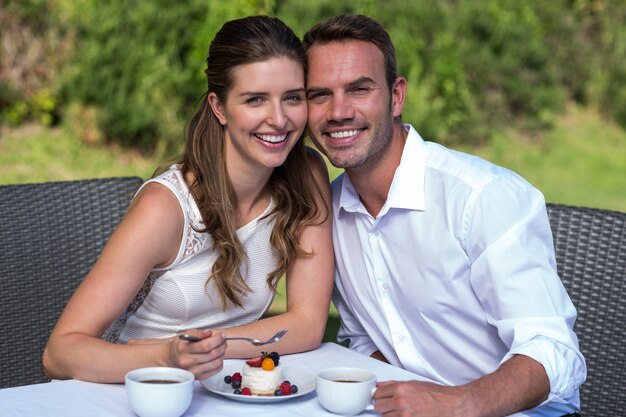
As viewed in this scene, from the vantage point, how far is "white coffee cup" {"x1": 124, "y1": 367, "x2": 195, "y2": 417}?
6.41 ft

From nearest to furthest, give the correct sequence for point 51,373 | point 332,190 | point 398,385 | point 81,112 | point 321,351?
point 398,385
point 51,373
point 321,351
point 332,190
point 81,112

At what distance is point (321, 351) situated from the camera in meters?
2.68

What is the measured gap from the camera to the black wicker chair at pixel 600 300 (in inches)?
118

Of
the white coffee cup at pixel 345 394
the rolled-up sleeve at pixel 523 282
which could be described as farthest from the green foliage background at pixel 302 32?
the white coffee cup at pixel 345 394

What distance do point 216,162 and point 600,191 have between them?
6629mm

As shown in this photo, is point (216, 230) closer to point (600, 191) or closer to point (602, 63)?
point (600, 191)

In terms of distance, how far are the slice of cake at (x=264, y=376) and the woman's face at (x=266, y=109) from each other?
2.50ft

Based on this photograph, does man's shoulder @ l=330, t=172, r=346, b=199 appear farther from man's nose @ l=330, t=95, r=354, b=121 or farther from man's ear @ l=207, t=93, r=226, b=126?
man's ear @ l=207, t=93, r=226, b=126

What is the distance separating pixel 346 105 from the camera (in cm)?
286

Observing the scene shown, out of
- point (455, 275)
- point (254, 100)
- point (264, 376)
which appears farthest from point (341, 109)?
point (264, 376)

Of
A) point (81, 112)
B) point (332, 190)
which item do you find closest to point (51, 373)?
point (332, 190)

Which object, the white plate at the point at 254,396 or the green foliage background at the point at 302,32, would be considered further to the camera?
the green foliage background at the point at 302,32

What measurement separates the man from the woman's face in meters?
0.11

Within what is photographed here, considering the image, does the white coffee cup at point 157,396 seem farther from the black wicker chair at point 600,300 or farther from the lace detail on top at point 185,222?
the black wicker chair at point 600,300
